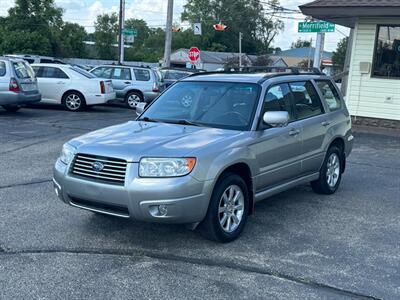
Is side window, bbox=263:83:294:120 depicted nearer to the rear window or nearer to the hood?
the hood

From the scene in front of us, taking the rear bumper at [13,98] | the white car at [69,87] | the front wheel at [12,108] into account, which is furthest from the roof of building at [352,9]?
the front wheel at [12,108]

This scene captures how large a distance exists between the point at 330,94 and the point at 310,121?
1.11 m

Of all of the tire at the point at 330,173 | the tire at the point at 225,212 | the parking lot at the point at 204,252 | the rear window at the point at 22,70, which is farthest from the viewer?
the rear window at the point at 22,70

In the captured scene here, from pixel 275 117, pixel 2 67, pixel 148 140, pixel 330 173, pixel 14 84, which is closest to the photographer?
pixel 148 140

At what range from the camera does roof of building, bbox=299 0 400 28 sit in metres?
13.4

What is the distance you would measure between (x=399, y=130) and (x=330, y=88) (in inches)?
310

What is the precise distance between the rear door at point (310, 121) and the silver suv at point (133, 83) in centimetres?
1221

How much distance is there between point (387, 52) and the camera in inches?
573

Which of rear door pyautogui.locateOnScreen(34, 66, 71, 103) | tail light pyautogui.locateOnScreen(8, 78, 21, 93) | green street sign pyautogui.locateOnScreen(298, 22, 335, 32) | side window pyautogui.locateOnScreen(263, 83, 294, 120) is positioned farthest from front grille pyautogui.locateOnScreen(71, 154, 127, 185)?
rear door pyautogui.locateOnScreen(34, 66, 71, 103)

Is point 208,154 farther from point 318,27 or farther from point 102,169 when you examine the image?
point 318,27

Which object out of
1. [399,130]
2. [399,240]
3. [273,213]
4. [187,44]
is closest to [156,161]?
[273,213]

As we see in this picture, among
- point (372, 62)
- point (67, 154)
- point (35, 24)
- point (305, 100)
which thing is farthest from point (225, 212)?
point (35, 24)

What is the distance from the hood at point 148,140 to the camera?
479cm

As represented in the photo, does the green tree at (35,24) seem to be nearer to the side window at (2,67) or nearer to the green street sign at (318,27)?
the side window at (2,67)
